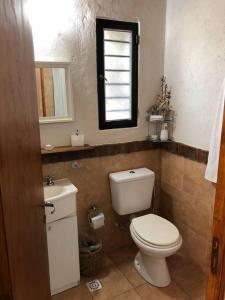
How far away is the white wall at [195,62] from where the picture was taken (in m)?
1.78

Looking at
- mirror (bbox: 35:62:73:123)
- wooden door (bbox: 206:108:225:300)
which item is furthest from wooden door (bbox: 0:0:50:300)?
mirror (bbox: 35:62:73:123)

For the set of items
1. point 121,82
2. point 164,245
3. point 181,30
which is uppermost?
point 181,30

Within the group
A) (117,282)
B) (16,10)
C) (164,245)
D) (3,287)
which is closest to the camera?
(3,287)

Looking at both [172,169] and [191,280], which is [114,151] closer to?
[172,169]

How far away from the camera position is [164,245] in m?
1.83

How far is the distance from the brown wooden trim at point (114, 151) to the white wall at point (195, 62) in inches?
2.8

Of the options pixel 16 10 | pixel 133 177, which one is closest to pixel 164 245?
pixel 133 177

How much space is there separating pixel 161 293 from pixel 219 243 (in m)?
1.39

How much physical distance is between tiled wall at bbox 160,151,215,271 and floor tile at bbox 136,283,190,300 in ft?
1.11

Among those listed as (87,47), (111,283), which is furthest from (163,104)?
(111,283)

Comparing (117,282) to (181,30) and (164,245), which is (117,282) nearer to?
(164,245)

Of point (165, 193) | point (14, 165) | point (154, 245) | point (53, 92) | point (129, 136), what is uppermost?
point (53, 92)

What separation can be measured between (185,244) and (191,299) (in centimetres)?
51

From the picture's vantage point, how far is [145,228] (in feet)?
6.58
